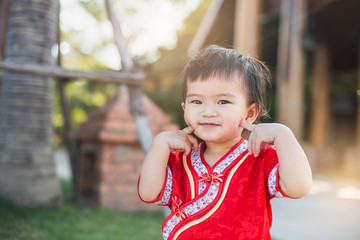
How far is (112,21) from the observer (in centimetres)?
340

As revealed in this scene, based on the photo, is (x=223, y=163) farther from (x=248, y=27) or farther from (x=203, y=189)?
(x=248, y=27)

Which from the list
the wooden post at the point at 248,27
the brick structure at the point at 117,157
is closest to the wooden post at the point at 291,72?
the wooden post at the point at 248,27

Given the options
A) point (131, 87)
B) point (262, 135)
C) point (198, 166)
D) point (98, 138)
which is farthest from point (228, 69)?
point (98, 138)

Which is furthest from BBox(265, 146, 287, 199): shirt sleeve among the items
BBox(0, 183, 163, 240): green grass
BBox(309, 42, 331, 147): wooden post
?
BBox(309, 42, 331, 147): wooden post

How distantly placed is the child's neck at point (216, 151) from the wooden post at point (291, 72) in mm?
5156

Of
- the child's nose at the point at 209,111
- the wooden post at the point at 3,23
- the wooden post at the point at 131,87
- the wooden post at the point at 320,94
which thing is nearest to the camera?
the child's nose at the point at 209,111

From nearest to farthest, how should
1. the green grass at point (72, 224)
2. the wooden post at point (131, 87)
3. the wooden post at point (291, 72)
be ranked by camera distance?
1. the green grass at point (72, 224)
2. the wooden post at point (131, 87)
3. the wooden post at point (291, 72)

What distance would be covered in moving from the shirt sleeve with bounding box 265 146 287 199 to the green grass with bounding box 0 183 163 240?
1839 mm

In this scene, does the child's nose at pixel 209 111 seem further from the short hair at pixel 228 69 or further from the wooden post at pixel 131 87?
the wooden post at pixel 131 87

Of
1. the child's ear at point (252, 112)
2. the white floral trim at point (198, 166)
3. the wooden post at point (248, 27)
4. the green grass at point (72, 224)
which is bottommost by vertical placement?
the green grass at point (72, 224)

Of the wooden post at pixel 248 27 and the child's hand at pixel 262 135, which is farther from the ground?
the wooden post at pixel 248 27

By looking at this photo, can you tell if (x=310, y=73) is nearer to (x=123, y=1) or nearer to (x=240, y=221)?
(x=123, y=1)

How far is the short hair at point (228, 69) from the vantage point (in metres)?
1.46

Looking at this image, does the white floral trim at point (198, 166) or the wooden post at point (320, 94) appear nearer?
the white floral trim at point (198, 166)
